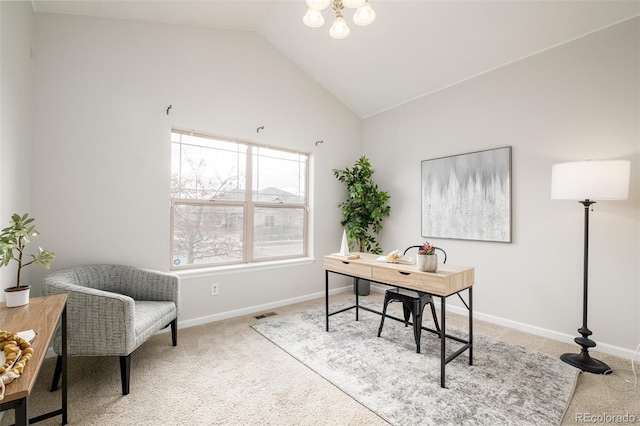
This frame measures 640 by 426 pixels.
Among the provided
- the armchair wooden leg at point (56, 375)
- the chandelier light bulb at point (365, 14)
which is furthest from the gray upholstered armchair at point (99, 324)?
the chandelier light bulb at point (365, 14)

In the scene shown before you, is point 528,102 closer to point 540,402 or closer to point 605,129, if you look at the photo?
point 605,129

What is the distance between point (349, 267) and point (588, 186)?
1979 mm

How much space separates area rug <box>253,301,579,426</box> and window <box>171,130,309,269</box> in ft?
3.37

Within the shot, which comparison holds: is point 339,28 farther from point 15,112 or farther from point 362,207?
point 362,207

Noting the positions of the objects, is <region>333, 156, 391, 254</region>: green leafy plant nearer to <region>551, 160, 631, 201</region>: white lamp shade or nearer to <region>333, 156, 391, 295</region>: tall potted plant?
<region>333, 156, 391, 295</region>: tall potted plant

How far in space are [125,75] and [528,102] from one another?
12.9ft

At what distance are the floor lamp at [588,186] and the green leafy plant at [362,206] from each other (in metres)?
2.05

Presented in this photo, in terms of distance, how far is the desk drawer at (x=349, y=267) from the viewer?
264 centimetres

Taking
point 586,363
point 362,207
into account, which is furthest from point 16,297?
point 586,363

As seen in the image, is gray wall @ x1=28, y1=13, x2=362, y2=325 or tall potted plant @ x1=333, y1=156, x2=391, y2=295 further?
tall potted plant @ x1=333, y1=156, x2=391, y2=295

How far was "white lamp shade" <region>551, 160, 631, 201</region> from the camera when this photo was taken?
86.6 inches

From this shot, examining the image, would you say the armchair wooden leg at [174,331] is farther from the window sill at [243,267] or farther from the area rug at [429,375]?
the area rug at [429,375]

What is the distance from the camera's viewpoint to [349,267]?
2.81m

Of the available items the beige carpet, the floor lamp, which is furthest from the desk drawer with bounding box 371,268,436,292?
the floor lamp
